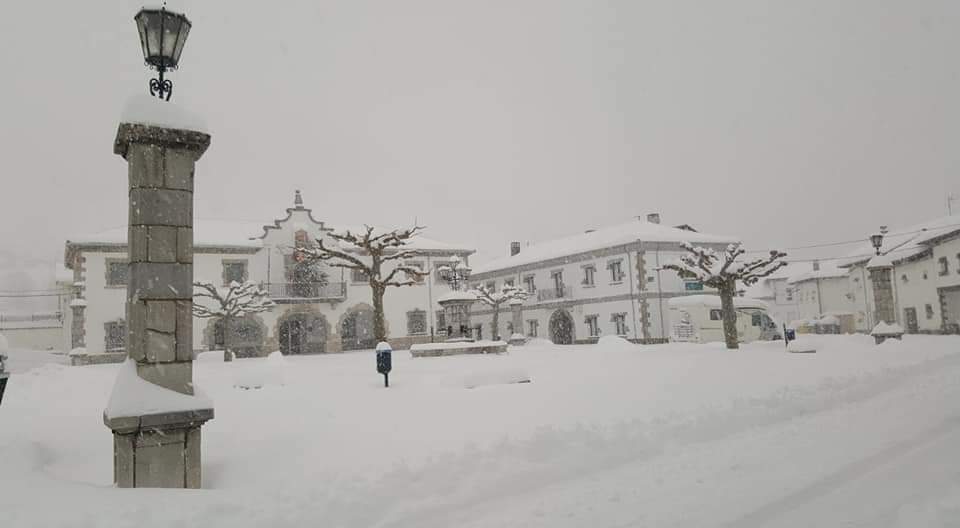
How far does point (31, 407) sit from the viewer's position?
29.1ft

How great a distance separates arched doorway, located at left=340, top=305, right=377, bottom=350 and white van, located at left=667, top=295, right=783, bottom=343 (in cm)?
1642

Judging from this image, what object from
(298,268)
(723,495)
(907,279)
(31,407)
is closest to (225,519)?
(723,495)

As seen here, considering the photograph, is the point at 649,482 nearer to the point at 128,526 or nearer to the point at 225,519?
the point at 225,519

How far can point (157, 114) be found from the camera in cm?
495

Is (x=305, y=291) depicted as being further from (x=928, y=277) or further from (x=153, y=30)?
(x=928, y=277)

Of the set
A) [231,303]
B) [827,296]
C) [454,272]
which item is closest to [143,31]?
[454,272]

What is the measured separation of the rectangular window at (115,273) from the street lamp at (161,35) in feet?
85.3

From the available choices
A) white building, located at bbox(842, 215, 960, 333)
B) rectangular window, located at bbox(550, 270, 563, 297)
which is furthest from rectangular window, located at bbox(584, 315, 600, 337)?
white building, located at bbox(842, 215, 960, 333)

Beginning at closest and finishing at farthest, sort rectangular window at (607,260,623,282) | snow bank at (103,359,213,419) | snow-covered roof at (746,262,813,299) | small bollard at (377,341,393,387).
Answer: snow bank at (103,359,213,419), small bollard at (377,341,393,387), rectangular window at (607,260,623,282), snow-covered roof at (746,262,813,299)

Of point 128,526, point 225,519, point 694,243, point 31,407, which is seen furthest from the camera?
point 694,243

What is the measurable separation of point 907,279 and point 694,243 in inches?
489

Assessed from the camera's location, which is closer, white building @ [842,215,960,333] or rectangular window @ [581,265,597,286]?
white building @ [842,215,960,333]

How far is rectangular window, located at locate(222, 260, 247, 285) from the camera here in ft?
94.4

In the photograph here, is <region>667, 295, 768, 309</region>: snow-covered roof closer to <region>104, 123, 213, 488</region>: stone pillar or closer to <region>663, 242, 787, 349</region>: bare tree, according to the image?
<region>663, 242, 787, 349</region>: bare tree
